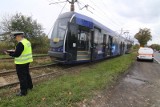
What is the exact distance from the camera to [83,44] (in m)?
10.4

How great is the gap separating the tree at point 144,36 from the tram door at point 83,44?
57.8 metres

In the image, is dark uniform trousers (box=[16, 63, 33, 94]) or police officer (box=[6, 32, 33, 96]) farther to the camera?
dark uniform trousers (box=[16, 63, 33, 94])

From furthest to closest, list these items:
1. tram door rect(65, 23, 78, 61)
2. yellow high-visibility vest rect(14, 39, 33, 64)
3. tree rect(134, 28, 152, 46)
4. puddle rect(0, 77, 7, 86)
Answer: tree rect(134, 28, 152, 46)
tram door rect(65, 23, 78, 61)
puddle rect(0, 77, 7, 86)
yellow high-visibility vest rect(14, 39, 33, 64)

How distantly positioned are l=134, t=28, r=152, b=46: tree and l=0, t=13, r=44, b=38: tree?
166 ft

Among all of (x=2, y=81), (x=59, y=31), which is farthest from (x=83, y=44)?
(x=2, y=81)

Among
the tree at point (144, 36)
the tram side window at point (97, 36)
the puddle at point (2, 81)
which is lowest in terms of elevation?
the puddle at point (2, 81)

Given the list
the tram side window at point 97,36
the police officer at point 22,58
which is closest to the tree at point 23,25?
the tram side window at point 97,36

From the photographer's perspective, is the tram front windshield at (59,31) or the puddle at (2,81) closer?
the puddle at (2,81)

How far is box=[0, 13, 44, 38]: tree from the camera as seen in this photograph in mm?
21669

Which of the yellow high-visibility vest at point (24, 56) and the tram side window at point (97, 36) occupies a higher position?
the tram side window at point (97, 36)

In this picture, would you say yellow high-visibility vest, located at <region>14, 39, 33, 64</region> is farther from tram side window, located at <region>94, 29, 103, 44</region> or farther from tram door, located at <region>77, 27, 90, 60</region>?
tram side window, located at <region>94, 29, 103, 44</region>

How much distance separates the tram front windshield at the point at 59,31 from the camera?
30.4 feet

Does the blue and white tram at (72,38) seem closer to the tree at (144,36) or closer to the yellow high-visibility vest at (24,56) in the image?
the yellow high-visibility vest at (24,56)

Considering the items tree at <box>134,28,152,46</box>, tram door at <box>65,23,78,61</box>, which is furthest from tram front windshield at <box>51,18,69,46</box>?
tree at <box>134,28,152,46</box>
